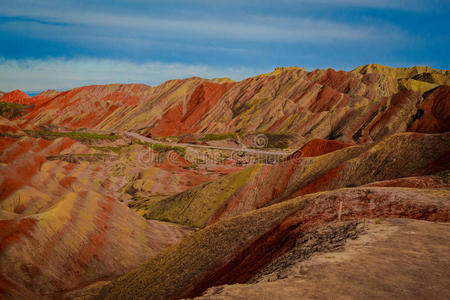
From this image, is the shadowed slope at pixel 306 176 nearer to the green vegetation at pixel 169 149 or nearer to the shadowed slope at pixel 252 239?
the shadowed slope at pixel 252 239

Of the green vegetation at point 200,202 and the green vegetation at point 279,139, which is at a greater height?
the green vegetation at point 279,139

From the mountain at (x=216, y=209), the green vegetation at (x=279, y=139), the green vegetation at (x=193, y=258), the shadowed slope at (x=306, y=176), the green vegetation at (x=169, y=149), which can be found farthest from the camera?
the green vegetation at (x=279, y=139)

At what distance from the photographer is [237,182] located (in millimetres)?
33594

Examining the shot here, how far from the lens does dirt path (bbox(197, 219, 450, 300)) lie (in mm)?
7188

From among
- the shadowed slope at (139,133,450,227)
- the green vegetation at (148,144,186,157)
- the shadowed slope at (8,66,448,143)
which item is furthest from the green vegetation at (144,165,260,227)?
the shadowed slope at (8,66,448,143)

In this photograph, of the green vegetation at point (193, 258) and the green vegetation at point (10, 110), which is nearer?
the green vegetation at point (193, 258)

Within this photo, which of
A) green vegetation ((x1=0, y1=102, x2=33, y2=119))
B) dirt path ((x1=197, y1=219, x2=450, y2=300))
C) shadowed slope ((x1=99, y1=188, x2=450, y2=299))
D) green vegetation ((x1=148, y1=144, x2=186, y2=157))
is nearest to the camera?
dirt path ((x1=197, y1=219, x2=450, y2=300))

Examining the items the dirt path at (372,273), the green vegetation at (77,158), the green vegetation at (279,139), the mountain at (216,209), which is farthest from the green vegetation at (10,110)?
the dirt path at (372,273)

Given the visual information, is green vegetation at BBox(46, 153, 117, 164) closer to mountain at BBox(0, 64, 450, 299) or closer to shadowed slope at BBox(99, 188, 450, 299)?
mountain at BBox(0, 64, 450, 299)

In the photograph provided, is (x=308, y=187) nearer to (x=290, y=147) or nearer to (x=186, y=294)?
(x=186, y=294)

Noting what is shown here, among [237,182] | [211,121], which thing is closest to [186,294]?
[237,182]

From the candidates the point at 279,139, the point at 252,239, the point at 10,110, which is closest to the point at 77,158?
the point at 279,139

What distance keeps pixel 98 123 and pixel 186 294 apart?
4981 inches

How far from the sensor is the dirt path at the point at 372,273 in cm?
719
